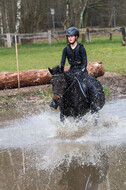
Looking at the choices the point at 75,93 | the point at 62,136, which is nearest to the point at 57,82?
the point at 75,93

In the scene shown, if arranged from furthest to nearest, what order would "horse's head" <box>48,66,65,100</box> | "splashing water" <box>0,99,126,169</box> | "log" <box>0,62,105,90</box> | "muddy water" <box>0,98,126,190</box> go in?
"log" <box>0,62,105,90</box> < "horse's head" <box>48,66,65,100</box> < "splashing water" <box>0,99,126,169</box> < "muddy water" <box>0,98,126,190</box>

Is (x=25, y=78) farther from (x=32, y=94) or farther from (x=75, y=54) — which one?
(x=75, y=54)

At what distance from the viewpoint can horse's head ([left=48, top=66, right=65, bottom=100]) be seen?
6731 millimetres

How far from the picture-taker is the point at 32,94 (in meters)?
12.6

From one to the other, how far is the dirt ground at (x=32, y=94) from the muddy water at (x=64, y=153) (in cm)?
184

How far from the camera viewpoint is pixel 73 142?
23.7 ft

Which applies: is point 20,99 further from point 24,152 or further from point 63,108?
point 24,152

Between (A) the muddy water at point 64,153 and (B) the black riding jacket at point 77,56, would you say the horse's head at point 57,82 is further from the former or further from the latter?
(A) the muddy water at point 64,153

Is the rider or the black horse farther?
the rider

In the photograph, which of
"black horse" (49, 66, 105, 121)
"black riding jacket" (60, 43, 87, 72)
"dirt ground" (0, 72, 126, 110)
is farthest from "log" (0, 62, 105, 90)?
"black riding jacket" (60, 43, 87, 72)

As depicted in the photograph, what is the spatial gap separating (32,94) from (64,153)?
20.7ft

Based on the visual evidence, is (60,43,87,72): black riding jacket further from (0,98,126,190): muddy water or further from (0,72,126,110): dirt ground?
(0,72,126,110): dirt ground

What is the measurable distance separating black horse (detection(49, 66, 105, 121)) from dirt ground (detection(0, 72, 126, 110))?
152 inches

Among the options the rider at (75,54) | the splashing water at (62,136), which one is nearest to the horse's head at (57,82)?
the rider at (75,54)
